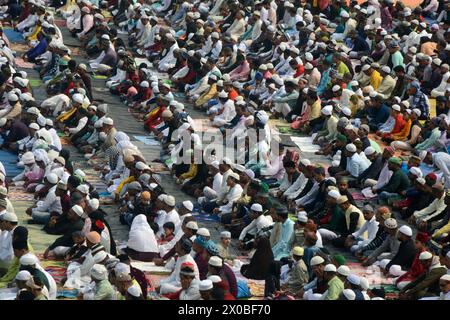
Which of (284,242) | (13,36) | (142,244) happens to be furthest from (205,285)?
(13,36)

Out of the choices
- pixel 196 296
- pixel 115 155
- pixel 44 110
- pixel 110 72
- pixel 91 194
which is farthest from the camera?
pixel 110 72

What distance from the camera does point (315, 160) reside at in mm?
23812

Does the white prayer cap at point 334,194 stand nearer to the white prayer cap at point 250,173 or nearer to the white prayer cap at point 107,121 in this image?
the white prayer cap at point 250,173

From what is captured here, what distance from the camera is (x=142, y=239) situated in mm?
19391

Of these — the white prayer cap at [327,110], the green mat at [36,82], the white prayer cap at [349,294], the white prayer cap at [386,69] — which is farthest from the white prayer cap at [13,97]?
the white prayer cap at [349,294]

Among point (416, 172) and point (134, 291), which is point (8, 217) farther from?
point (416, 172)

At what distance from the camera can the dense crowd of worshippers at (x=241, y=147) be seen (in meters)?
18.3

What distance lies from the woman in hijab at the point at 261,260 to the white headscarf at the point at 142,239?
4.61 ft

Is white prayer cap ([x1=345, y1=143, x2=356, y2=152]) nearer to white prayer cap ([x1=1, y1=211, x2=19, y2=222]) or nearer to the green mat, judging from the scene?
white prayer cap ([x1=1, y1=211, x2=19, y2=222])

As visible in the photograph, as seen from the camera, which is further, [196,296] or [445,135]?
[445,135]

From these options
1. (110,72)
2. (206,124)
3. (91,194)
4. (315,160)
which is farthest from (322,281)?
(110,72)

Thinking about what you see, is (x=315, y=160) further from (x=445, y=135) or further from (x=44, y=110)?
(x=44, y=110)

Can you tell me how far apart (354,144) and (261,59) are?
569 cm

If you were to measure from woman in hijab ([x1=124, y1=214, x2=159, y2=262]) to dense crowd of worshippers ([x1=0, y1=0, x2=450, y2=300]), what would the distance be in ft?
0.06
